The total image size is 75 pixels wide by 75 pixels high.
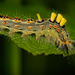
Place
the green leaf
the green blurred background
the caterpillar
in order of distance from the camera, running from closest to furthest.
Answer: the green leaf < the caterpillar < the green blurred background

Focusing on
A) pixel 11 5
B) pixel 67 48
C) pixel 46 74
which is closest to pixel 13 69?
pixel 46 74

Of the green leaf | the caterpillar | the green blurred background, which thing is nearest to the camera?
the green leaf

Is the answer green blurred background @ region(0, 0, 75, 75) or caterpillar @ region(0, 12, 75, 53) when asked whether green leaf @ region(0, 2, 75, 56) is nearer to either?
green blurred background @ region(0, 0, 75, 75)

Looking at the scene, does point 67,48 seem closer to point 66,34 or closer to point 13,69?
point 66,34

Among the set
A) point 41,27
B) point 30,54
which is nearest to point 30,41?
point 41,27

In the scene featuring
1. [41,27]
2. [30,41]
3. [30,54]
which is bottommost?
[30,54]

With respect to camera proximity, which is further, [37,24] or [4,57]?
[4,57]

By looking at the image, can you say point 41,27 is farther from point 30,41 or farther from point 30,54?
point 30,54

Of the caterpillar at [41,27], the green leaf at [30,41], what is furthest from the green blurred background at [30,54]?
the caterpillar at [41,27]

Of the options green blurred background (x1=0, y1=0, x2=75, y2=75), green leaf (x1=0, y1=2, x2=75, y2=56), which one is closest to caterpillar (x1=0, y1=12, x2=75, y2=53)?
green leaf (x1=0, y1=2, x2=75, y2=56)
